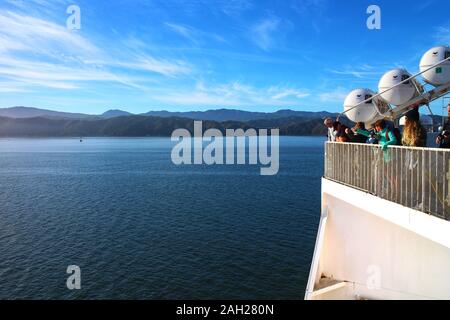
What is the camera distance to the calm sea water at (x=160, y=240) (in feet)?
66.8

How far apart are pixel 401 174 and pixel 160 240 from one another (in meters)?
21.8

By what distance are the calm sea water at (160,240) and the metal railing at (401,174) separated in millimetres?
11342

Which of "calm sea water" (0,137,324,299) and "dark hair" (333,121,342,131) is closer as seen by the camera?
"dark hair" (333,121,342,131)

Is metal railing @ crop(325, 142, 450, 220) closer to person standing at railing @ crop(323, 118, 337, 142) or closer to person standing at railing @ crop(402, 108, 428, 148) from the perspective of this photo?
person standing at railing @ crop(402, 108, 428, 148)

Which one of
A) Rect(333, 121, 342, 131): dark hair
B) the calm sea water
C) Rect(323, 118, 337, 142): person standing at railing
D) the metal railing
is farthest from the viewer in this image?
the calm sea water

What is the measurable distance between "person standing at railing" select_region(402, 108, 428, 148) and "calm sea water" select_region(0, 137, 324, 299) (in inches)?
532

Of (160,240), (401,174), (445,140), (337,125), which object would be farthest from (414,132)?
(160,240)

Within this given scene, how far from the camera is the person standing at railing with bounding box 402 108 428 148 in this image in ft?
24.6

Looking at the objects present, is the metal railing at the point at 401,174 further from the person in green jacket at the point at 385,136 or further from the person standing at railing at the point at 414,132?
the person standing at railing at the point at 414,132

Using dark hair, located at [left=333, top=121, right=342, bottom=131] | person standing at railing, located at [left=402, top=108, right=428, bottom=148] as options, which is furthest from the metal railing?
dark hair, located at [left=333, top=121, right=342, bottom=131]

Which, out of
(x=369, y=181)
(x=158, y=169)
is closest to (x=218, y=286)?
(x=369, y=181)

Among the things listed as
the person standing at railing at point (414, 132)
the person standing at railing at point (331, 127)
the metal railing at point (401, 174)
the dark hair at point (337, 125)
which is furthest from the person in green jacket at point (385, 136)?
the person standing at railing at point (331, 127)
